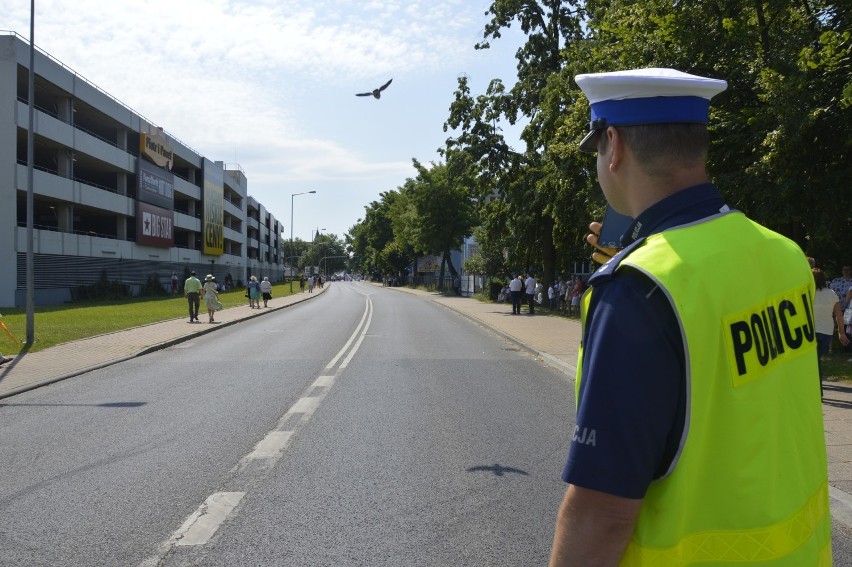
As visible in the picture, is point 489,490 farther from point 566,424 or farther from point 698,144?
point 698,144

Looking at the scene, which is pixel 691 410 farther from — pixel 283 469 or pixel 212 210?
pixel 212 210

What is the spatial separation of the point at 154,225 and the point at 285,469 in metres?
49.6

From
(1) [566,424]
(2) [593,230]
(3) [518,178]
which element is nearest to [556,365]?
(1) [566,424]

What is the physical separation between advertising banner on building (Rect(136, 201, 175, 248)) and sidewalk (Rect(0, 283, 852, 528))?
2406 cm

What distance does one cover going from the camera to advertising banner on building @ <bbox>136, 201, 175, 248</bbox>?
49.1 meters

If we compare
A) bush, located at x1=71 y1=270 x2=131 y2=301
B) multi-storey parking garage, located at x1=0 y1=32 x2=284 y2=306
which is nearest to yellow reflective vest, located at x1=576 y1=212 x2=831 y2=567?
multi-storey parking garage, located at x1=0 y1=32 x2=284 y2=306

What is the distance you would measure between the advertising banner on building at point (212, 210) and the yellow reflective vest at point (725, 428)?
67.6 meters

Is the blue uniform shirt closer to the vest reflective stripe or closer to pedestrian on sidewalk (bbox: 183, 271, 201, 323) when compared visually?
the vest reflective stripe

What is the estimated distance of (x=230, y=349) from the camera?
669 inches

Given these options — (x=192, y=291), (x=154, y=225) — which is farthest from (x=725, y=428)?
(x=154, y=225)

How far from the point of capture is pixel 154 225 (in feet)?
170

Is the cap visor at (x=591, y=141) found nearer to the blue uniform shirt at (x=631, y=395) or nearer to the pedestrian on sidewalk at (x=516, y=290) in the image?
the blue uniform shirt at (x=631, y=395)

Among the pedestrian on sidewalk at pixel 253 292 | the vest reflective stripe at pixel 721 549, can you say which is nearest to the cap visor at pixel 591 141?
the vest reflective stripe at pixel 721 549

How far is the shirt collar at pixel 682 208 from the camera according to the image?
1479 millimetres
